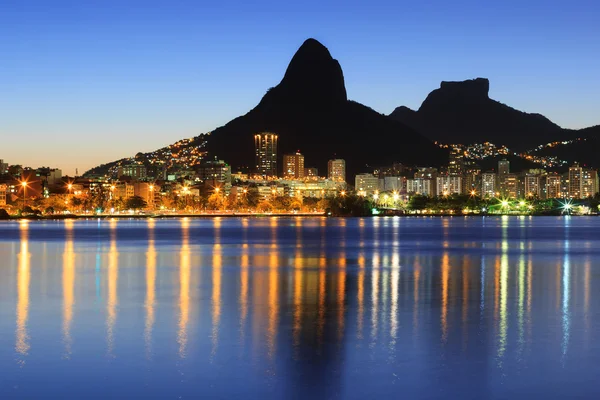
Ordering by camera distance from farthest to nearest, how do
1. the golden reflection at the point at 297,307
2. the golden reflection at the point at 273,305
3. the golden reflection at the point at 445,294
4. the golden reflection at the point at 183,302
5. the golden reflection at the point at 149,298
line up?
the golden reflection at the point at 445,294, the golden reflection at the point at 297,307, the golden reflection at the point at 149,298, the golden reflection at the point at 183,302, the golden reflection at the point at 273,305

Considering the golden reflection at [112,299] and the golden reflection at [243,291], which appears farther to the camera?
the golden reflection at [243,291]

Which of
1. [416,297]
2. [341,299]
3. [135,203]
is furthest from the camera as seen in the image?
[135,203]

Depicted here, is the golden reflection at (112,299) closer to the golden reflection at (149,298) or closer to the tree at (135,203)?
the golden reflection at (149,298)

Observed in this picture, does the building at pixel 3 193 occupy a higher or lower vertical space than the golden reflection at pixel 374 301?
higher

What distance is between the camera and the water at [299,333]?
11.8 meters

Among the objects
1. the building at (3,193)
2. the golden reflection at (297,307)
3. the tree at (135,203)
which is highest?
the building at (3,193)

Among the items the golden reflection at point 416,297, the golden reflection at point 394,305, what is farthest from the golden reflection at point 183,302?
the golden reflection at point 416,297

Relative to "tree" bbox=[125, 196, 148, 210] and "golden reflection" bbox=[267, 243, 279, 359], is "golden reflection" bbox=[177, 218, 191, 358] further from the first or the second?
"tree" bbox=[125, 196, 148, 210]

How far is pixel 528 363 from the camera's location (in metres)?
13.2

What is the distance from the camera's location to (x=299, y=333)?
1609cm

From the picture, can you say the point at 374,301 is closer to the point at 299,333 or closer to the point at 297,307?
the point at 297,307

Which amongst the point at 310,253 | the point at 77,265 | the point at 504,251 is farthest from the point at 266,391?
the point at 504,251

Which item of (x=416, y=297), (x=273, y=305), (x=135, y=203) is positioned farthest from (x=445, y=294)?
(x=135, y=203)

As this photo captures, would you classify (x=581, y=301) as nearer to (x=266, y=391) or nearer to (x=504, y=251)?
(x=266, y=391)
